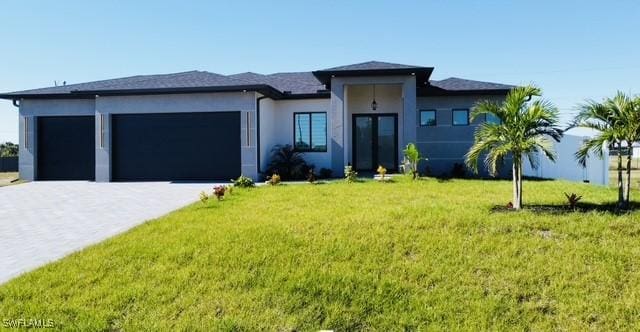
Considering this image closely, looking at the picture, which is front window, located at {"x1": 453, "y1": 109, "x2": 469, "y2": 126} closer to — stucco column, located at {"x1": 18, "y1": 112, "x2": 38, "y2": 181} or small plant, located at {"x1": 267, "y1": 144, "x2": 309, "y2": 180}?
small plant, located at {"x1": 267, "y1": 144, "x2": 309, "y2": 180}

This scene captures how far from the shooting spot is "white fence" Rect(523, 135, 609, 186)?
18.2 metres

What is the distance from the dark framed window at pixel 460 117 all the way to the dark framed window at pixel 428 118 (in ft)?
2.53

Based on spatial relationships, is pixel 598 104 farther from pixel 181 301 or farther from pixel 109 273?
pixel 109 273

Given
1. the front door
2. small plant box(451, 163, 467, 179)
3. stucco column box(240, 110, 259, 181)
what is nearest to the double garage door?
stucco column box(240, 110, 259, 181)

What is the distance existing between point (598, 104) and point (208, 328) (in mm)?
8168

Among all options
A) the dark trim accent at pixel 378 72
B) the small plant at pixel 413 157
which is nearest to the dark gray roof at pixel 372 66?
the dark trim accent at pixel 378 72

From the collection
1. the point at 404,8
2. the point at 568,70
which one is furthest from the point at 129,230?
the point at 568,70

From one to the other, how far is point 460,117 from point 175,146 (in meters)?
11.9

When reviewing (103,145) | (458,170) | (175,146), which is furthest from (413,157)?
(103,145)

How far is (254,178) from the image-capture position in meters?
15.8

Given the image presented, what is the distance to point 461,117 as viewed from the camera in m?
17.2

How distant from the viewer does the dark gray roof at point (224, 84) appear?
50.2ft

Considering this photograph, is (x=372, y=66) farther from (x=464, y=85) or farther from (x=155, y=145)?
(x=155, y=145)

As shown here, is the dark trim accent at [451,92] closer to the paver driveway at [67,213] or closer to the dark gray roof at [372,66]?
the dark gray roof at [372,66]
